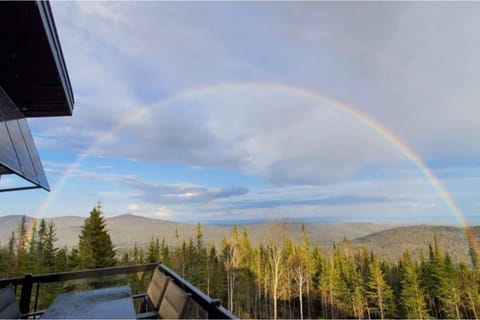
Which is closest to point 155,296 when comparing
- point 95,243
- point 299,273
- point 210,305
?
point 210,305

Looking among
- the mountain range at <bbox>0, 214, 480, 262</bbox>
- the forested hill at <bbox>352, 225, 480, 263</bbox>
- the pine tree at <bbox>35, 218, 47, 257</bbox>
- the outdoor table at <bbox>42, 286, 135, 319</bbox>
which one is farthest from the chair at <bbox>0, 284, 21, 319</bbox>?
the forested hill at <bbox>352, 225, 480, 263</bbox>

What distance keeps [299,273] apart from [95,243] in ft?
48.9

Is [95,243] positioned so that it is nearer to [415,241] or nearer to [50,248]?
[50,248]

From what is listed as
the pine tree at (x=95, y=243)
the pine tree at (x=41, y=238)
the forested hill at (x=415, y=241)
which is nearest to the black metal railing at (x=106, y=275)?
the pine tree at (x=95, y=243)

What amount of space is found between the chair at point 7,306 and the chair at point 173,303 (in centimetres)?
109

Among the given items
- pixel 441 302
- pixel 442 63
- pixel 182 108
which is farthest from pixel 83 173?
pixel 441 302

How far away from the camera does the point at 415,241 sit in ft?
89.2

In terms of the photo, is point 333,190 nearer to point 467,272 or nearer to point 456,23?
point 467,272

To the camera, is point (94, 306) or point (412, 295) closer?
point (94, 306)

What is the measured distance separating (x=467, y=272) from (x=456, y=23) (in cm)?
2015

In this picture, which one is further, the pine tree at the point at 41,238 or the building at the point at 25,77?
the pine tree at the point at 41,238

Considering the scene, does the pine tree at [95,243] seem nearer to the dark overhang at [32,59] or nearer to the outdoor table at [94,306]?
the dark overhang at [32,59]

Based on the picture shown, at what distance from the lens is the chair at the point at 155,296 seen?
2.20m

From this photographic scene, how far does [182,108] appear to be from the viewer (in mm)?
12273
